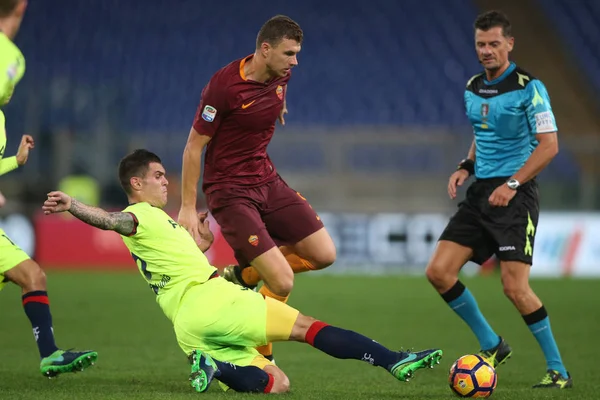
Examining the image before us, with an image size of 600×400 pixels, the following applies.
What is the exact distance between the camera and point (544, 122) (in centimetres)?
610

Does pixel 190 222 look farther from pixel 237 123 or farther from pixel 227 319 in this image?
pixel 227 319

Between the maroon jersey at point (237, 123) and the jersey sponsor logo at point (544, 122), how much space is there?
164 centimetres

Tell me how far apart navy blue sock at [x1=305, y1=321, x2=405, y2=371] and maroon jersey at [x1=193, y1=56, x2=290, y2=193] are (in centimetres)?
150

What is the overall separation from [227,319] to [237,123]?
1.53 meters

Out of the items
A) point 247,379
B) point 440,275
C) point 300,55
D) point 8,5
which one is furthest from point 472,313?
point 300,55

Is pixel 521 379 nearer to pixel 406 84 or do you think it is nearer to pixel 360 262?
pixel 360 262

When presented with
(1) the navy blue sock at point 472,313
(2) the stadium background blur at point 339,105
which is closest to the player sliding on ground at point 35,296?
(1) the navy blue sock at point 472,313

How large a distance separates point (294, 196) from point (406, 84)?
1432cm

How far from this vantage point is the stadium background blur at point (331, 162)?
767cm

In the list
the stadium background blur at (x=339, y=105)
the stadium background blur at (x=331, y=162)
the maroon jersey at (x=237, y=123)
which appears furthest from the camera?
the stadium background blur at (x=339, y=105)

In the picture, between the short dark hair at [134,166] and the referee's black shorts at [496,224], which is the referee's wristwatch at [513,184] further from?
the short dark hair at [134,166]

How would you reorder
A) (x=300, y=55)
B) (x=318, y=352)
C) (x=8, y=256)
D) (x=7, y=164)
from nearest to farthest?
(x=7, y=164) → (x=8, y=256) → (x=318, y=352) → (x=300, y=55)

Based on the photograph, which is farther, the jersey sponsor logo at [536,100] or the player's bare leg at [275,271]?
the jersey sponsor logo at [536,100]

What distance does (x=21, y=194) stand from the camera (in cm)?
1694
